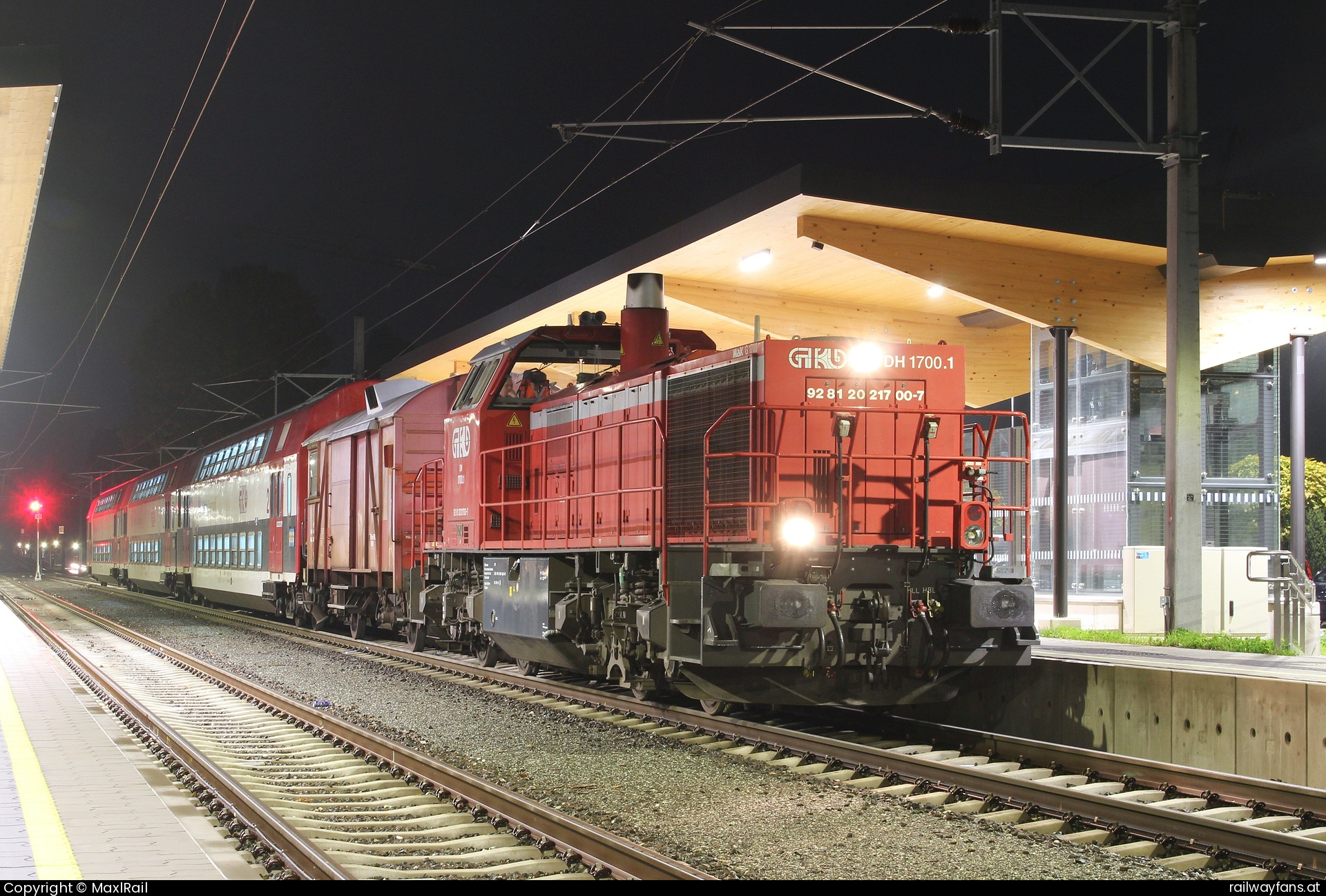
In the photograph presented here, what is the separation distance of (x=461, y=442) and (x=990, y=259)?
6932 millimetres

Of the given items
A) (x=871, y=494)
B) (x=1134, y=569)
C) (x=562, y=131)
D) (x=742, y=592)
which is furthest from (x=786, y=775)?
(x=1134, y=569)

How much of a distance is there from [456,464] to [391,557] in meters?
3.61

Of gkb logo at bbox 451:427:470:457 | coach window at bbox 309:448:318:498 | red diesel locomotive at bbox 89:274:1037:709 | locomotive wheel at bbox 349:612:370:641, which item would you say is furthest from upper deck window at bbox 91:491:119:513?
red diesel locomotive at bbox 89:274:1037:709

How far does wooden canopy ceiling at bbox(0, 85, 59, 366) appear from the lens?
872 cm

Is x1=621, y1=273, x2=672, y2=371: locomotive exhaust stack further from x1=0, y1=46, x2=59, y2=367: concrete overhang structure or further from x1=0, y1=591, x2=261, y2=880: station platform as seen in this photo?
x1=0, y1=591, x2=261, y2=880: station platform

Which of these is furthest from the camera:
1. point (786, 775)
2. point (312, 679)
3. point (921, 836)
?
point (312, 679)

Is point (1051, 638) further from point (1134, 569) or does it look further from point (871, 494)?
point (871, 494)

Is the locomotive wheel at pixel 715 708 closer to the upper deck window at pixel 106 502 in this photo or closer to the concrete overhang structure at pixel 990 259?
the concrete overhang structure at pixel 990 259

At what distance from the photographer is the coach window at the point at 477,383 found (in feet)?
41.4

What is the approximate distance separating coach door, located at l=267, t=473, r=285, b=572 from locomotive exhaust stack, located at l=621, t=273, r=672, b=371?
12636mm

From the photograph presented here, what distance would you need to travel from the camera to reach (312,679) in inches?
519

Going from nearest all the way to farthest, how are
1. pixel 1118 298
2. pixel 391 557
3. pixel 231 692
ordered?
A: pixel 231 692 < pixel 1118 298 < pixel 391 557

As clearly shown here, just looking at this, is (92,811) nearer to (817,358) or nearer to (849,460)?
(849,460)

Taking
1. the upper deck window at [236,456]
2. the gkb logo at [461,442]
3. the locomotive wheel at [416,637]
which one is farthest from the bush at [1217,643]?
the upper deck window at [236,456]
